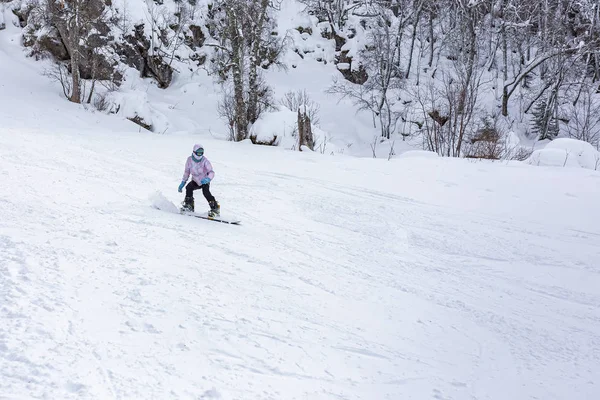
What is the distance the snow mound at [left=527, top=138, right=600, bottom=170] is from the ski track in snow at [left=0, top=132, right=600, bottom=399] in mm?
6798

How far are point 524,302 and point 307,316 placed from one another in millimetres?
2810

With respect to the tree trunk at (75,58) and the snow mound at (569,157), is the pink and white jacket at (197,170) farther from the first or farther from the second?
the tree trunk at (75,58)

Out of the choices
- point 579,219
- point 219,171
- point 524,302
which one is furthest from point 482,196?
point 219,171

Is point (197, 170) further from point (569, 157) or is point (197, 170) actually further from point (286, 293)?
point (569, 157)

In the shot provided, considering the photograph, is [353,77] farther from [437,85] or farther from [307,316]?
[307,316]

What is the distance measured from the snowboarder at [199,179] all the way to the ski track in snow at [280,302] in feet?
1.40

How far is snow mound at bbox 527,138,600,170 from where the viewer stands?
1392 cm

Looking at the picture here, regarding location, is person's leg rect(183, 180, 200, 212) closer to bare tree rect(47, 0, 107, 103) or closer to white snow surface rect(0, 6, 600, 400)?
white snow surface rect(0, 6, 600, 400)

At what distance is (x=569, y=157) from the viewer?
45.9 ft

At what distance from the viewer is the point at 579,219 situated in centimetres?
856

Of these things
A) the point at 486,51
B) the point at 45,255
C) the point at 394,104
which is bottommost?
the point at 45,255

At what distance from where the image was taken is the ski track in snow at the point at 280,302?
8.95 feet

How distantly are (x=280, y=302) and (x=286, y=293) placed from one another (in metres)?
0.25

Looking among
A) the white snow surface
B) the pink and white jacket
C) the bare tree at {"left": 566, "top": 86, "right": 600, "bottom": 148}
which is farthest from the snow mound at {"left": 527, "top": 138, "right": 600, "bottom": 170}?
the bare tree at {"left": 566, "top": 86, "right": 600, "bottom": 148}
